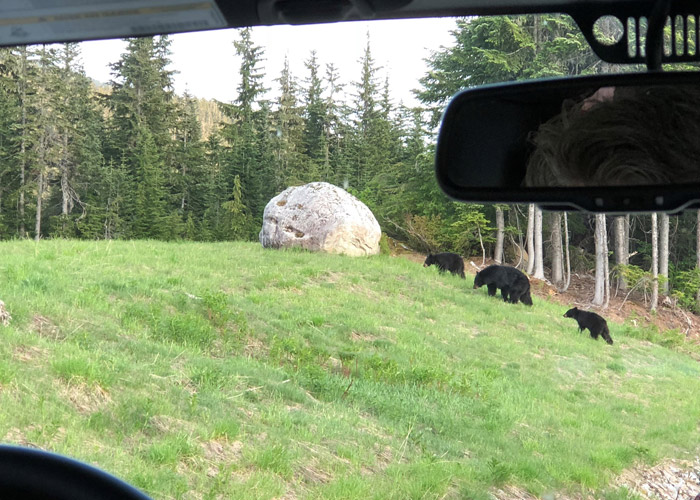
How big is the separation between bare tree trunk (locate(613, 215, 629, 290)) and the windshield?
0.09 m

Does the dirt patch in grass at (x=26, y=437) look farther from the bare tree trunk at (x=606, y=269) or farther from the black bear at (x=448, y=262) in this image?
the bare tree trunk at (x=606, y=269)

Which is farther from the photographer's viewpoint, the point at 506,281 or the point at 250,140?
the point at 250,140

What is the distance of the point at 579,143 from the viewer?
1.29m

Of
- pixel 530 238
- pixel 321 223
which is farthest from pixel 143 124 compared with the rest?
pixel 530 238

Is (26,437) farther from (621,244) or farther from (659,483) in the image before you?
(621,244)

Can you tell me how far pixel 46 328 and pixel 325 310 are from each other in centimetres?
440

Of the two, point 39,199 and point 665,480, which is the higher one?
point 39,199

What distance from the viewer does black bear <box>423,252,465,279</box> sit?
14.0m

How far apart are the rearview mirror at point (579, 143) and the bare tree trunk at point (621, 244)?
14.7 metres

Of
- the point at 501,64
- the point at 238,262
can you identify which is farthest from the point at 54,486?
the point at 501,64

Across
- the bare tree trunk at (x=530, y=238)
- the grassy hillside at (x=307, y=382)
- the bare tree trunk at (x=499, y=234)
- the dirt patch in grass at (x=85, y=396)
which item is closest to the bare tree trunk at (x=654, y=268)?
the grassy hillside at (x=307, y=382)

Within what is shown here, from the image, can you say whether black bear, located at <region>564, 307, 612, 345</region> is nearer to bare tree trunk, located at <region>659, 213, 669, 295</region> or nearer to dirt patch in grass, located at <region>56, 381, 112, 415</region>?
bare tree trunk, located at <region>659, 213, 669, 295</region>

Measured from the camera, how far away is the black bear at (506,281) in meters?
12.8

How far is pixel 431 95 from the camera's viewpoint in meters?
14.8
